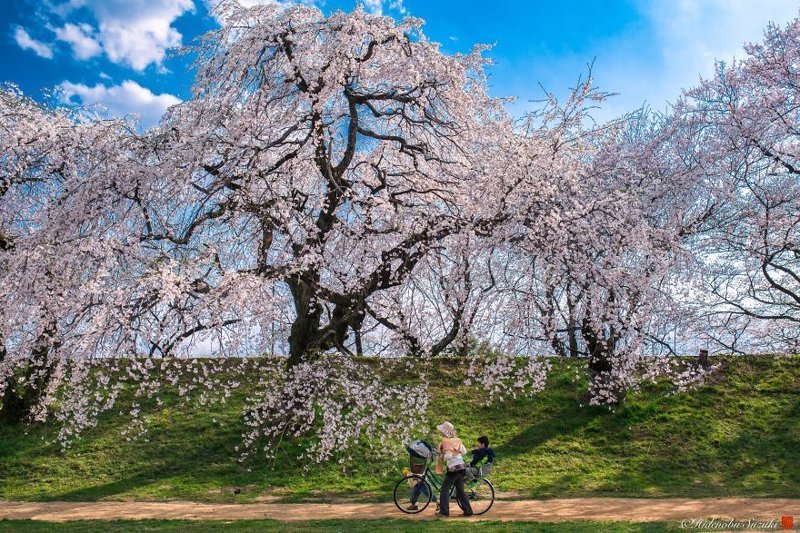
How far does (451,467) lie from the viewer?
12.0 metres

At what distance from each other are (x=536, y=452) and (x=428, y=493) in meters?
5.69

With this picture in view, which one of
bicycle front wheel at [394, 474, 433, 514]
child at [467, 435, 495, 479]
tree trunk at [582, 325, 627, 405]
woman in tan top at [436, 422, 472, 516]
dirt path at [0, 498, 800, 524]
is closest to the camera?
woman in tan top at [436, 422, 472, 516]

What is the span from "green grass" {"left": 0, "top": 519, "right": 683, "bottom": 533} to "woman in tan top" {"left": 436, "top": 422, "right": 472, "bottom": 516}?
0.62 metres

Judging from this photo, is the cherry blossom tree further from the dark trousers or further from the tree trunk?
the dark trousers

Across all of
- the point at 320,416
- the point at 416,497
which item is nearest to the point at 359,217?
the point at 320,416

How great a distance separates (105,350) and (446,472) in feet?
22.3

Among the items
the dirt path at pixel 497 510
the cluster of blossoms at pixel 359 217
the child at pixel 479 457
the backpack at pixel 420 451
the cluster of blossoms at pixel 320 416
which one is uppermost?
the cluster of blossoms at pixel 359 217

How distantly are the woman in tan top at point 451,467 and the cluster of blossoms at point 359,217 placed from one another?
8.67 feet

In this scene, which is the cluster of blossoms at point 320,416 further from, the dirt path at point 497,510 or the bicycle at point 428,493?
the bicycle at point 428,493

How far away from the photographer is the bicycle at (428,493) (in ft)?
41.2

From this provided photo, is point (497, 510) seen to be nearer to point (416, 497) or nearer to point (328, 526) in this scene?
point (416, 497)

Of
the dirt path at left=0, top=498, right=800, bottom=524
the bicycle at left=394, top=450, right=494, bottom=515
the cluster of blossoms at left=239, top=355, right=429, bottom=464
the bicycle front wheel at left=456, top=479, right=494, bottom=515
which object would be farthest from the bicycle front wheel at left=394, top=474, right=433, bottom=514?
the cluster of blossoms at left=239, top=355, right=429, bottom=464

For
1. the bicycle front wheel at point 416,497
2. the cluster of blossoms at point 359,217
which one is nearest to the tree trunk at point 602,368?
the cluster of blossoms at point 359,217

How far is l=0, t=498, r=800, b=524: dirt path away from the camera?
12.4 m
